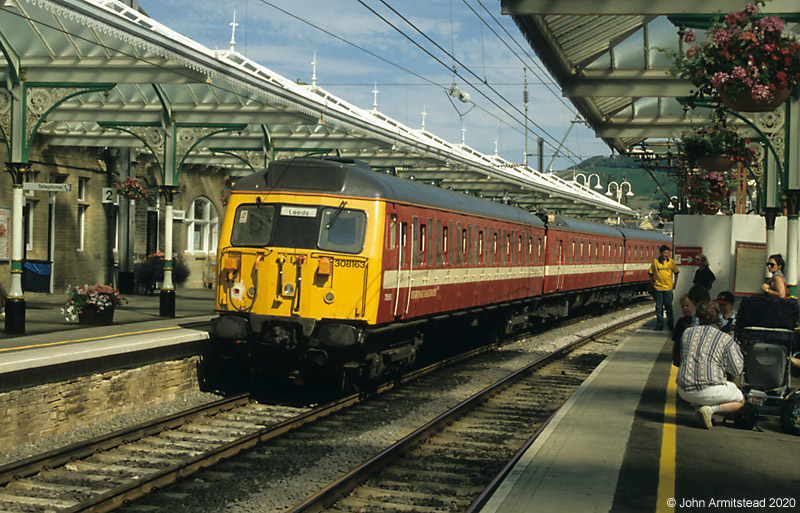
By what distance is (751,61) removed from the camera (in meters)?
10.0

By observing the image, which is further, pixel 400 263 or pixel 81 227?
pixel 81 227

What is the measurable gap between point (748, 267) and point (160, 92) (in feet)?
42.2

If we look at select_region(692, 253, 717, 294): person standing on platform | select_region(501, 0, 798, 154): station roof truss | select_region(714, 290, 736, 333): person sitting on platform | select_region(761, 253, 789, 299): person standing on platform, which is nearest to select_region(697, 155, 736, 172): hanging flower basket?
select_region(501, 0, 798, 154): station roof truss

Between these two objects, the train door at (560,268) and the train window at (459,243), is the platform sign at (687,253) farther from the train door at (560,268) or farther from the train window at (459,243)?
the train door at (560,268)

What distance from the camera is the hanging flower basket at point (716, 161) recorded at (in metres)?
13.9

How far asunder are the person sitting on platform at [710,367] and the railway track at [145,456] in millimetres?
2811

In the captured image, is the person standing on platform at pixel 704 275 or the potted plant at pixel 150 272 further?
the potted plant at pixel 150 272

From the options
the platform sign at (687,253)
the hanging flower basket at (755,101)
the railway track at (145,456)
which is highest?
the hanging flower basket at (755,101)

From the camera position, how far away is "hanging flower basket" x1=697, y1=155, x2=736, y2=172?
548 inches

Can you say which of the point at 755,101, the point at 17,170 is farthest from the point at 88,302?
the point at 755,101

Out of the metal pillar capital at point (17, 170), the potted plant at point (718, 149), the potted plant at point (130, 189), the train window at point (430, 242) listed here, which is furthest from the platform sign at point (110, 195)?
the potted plant at point (718, 149)

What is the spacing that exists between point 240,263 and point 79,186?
17.0m

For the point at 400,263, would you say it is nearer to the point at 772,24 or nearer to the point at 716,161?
the point at 716,161

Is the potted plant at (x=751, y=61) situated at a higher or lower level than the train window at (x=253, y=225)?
higher
